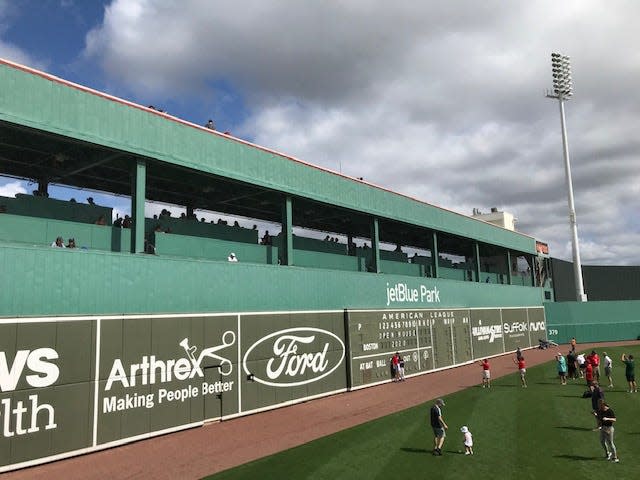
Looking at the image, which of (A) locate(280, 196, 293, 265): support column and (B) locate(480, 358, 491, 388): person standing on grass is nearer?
(A) locate(280, 196, 293, 265): support column

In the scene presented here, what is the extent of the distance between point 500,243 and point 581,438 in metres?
36.7

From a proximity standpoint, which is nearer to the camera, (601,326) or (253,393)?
(253,393)

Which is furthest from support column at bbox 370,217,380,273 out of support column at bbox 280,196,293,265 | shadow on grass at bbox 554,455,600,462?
shadow on grass at bbox 554,455,600,462

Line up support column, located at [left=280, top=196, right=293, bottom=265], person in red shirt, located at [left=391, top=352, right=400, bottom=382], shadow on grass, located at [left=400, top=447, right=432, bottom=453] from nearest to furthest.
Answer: shadow on grass, located at [left=400, top=447, right=432, bottom=453] → support column, located at [left=280, top=196, right=293, bottom=265] → person in red shirt, located at [left=391, top=352, right=400, bottom=382]

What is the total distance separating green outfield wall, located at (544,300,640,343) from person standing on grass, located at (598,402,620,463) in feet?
151

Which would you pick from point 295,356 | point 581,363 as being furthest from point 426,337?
point 295,356

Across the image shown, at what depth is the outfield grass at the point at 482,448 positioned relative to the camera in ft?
46.0

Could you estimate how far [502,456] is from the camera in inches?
603

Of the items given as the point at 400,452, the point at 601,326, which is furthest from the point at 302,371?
the point at 601,326

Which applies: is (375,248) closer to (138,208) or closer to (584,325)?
(138,208)

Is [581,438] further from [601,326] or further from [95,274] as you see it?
[601,326]

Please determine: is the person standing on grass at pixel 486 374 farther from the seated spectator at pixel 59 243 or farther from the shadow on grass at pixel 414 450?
the seated spectator at pixel 59 243

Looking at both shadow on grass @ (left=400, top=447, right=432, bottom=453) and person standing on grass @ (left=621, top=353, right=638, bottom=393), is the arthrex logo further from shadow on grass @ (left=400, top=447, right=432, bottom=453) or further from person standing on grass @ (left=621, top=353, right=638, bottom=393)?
person standing on grass @ (left=621, top=353, right=638, bottom=393)

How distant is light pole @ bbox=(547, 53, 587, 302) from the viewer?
65.9 meters
